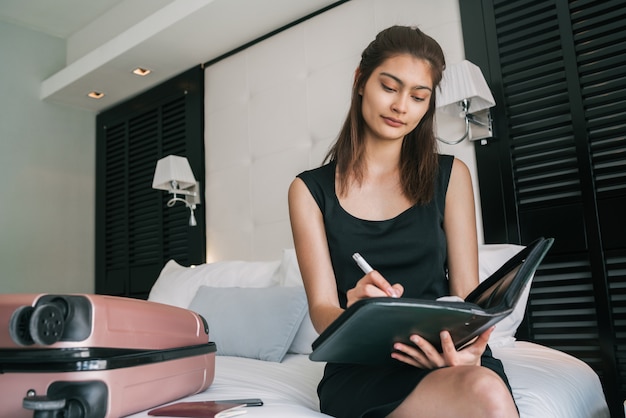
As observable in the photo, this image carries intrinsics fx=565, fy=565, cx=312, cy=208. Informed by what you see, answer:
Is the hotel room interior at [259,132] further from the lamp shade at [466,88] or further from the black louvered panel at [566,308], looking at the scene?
the lamp shade at [466,88]

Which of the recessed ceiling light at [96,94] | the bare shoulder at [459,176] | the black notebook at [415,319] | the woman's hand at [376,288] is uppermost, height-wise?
the recessed ceiling light at [96,94]

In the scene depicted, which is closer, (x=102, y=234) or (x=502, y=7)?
(x=502, y=7)

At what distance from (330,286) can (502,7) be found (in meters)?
1.69

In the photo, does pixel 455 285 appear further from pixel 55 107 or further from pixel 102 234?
pixel 55 107

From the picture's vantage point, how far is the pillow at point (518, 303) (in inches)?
76.3

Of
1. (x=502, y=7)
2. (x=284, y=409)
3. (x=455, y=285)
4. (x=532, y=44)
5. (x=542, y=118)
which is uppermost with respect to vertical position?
(x=502, y=7)

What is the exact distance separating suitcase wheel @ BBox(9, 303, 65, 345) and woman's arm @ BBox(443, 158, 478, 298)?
36.2 inches

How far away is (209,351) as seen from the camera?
142 centimetres

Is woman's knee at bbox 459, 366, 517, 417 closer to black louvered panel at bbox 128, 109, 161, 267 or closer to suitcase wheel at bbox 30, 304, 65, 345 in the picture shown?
suitcase wheel at bbox 30, 304, 65, 345

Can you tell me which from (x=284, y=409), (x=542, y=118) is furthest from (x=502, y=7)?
(x=284, y=409)

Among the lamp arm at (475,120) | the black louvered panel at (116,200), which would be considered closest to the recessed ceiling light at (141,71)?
the black louvered panel at (116,200)

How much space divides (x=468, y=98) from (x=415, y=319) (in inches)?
63.8

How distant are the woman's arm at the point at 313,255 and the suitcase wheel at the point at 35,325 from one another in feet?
1.83

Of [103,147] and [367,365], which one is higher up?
[103,147]
